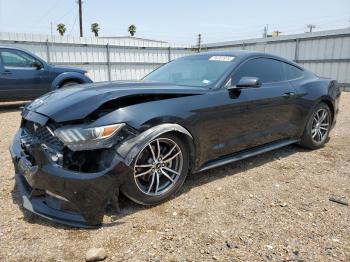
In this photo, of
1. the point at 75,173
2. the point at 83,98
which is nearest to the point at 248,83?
the point at 83,98

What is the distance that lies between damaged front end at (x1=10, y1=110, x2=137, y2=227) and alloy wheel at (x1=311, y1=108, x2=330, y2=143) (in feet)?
10.4

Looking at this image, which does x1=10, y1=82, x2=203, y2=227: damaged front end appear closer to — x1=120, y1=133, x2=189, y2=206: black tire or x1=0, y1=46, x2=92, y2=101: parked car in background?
x1=120, y1=133, x2=189, y2=206: black tire

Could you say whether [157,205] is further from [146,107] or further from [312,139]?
[312,139]

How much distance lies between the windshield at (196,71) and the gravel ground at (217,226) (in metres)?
1.09

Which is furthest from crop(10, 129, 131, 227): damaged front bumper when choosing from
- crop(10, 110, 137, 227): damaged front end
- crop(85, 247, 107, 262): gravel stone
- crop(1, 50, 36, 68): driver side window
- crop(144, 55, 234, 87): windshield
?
crop(1, 50, 36, 68): driver side window

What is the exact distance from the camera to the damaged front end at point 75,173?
93.7 inches

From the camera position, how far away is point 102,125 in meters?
2.50

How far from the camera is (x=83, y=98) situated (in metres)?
2.65

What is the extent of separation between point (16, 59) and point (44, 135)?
675 cm

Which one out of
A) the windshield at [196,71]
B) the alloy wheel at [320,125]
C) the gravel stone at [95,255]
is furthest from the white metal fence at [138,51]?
the gravel stone at [95,255]

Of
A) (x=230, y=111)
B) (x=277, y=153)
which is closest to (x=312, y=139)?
(x=277, y=153)

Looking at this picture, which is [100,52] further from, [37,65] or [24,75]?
[24,75]

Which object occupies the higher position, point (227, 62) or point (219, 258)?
point (227, 62)

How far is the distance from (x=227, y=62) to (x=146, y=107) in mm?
1395
